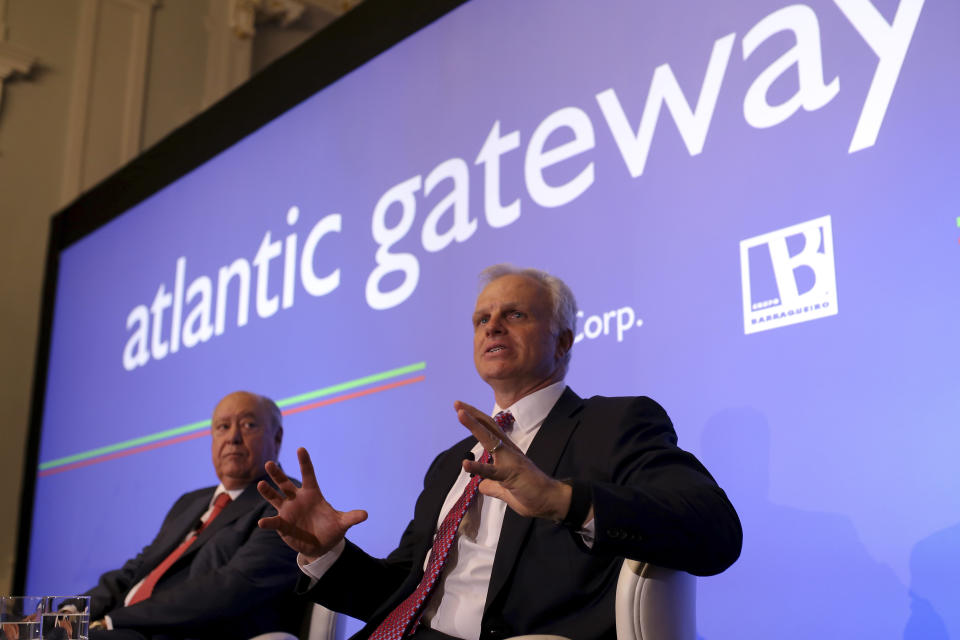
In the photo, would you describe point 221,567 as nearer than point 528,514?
No

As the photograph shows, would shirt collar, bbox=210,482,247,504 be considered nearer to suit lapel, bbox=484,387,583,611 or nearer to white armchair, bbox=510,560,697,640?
suit lapel, bbox=484,387,583,611

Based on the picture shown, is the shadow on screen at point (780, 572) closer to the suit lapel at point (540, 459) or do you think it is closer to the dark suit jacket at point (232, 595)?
the suit lapel at point (540, 459)

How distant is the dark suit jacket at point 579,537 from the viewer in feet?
4.88

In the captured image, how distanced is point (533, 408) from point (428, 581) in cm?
43

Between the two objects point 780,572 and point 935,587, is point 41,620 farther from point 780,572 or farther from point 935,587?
point 935,587

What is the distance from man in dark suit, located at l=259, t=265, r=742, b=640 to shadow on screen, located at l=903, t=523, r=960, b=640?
0.59 m

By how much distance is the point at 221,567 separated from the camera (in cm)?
260

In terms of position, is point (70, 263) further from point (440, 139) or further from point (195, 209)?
point (440, 139)

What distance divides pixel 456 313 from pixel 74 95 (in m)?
4.82

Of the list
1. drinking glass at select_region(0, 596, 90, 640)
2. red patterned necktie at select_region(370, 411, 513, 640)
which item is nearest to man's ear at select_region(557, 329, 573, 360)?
red patterned necktie at select_region(370, 411, 513, 640)

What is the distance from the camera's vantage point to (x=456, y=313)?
324 centimetres

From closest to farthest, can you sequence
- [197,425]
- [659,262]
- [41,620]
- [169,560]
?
1. [41,620]
2. [659,262]
3. [169,560]
4. [197,425]

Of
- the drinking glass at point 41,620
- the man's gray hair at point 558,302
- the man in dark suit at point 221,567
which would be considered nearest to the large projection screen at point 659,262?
the man's gray hair at point 558,302

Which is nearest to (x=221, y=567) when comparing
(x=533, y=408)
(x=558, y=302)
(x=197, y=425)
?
(x=533, y=408)
